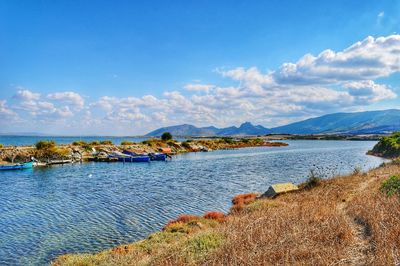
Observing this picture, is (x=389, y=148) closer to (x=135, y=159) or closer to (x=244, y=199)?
(x=135, y=159)

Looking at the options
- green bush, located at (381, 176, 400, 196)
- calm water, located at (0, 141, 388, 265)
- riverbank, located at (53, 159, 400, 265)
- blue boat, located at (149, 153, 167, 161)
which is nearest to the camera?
riverbank, located at (53, 159, 400, 265)

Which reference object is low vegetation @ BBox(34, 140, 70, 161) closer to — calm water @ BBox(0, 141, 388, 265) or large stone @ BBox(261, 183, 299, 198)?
calm water @ BBox(0, 141, 388, 265)

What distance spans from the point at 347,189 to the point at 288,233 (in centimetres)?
1376

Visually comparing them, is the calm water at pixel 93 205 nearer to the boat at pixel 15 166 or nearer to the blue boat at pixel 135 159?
the boat at pixel 15 166

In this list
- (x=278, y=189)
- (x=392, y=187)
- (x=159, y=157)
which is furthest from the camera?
(x=159, y=157)

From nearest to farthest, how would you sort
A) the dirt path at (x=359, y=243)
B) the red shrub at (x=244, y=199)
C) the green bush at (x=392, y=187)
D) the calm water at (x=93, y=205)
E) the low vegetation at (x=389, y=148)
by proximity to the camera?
the dirt path at (x=359, y=243), the green bush at (x=392, y=187), the calm water at (x=93, y=205), the red shrub at (x=244, y=199), the low vegetation at (x=389, y=148)

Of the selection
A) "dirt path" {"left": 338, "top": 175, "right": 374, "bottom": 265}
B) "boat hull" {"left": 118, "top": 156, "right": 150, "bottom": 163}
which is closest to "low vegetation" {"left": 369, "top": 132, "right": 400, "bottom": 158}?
"boat hull" {"left": 118, "top": 156, "right": 150, "bottom": 163}

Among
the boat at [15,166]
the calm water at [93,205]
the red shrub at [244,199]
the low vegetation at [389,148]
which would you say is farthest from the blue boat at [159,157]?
the low vegetation at [389,148]

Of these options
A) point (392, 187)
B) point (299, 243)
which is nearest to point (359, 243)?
point (299, 243)

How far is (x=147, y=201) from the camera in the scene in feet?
97.2

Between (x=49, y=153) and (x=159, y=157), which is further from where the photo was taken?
(x=159, y=157)

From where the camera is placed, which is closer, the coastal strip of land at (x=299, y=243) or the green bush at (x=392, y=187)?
the coastal strip of land at (x=299, y=243)

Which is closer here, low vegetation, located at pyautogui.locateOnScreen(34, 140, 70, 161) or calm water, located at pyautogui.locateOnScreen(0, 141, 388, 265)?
calm water, located at pyautogui.locateOnScreen(0, 141, 388, 265)

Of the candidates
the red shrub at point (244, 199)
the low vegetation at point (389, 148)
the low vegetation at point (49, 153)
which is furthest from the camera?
the low vegetation at point (389, 148)
